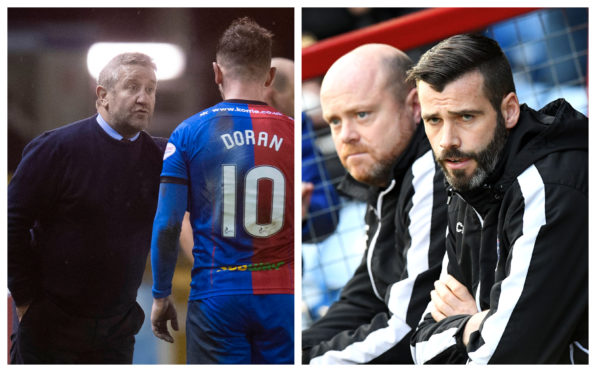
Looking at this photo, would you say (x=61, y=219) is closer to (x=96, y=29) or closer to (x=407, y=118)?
(x=96, y=29)

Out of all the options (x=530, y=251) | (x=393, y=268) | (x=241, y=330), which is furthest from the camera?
(x=393, y=268)

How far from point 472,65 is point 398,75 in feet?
1.26

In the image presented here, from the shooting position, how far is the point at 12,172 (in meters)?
2.63

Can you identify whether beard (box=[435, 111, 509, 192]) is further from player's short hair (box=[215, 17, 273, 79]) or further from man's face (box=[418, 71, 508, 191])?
player's short hair (box=[215, 17, 273, 79])

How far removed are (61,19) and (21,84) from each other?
9.8 inches

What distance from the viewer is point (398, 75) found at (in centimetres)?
268

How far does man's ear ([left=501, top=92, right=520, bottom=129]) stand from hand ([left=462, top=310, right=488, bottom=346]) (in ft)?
1.78

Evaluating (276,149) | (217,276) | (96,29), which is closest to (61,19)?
(96,29)

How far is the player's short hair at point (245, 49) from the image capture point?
8.55 feet

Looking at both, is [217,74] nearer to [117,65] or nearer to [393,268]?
[117,65]

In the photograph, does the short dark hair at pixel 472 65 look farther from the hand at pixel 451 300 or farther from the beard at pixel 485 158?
the hand at pixel 451 300

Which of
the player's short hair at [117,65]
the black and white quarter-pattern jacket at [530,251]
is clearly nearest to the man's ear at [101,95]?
the player's short hair at [117,65]

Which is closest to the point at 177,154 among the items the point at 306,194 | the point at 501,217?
the point at 306,194

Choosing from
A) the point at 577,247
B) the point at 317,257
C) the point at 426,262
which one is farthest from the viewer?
the point at 317,257
